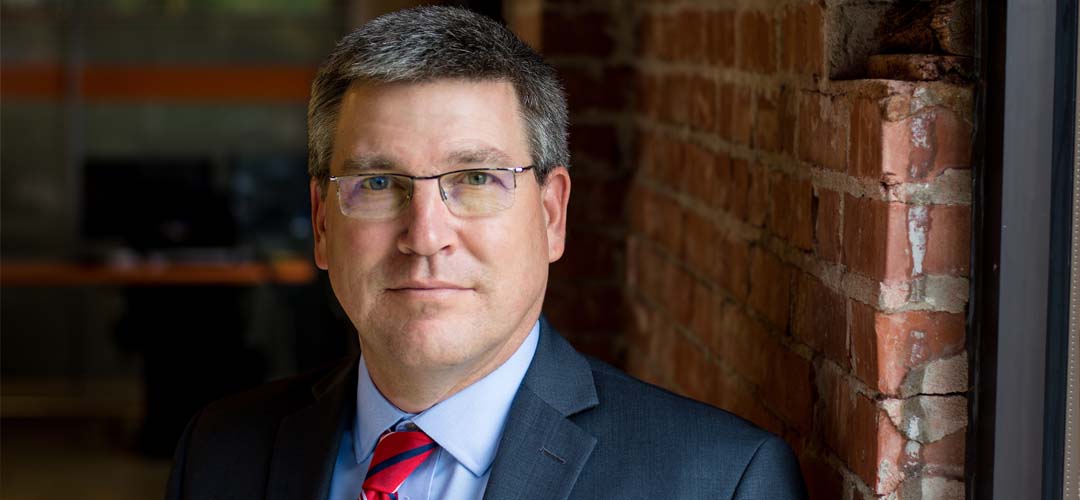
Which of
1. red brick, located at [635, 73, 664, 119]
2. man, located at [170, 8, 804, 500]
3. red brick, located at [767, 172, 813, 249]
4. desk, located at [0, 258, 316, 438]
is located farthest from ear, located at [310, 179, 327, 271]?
desk, located at [0, 258, 316, 438]

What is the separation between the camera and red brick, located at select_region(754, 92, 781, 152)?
1620mm

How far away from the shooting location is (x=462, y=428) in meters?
1.46

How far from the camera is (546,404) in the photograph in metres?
1.45

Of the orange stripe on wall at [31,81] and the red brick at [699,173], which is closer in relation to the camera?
the red brick at [699,173]

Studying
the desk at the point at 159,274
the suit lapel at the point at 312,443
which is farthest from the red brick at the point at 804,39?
the desk at the point at 159,274

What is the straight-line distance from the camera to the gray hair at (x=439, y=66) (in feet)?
4.55

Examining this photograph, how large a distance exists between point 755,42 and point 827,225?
15.8 inches

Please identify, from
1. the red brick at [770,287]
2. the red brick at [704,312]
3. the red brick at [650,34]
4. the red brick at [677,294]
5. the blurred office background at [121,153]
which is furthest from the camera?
the blurred office background at [121,153]

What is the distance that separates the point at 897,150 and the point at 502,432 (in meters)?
0.57

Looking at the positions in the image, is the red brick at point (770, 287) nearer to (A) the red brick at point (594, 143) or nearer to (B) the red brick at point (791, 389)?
(B) the red brick at point (791, 389)

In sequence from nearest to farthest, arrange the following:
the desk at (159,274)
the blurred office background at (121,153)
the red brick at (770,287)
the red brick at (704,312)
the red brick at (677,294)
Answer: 1. the red brick at (770,287)
2. the red brick at (704,312)
3. the red brick at (677,294)
4. the desk at (159,274)
5. the blurred office background at (121,153)

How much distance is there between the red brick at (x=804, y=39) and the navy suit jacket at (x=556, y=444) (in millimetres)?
434

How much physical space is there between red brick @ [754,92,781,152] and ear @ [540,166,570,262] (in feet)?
0.97

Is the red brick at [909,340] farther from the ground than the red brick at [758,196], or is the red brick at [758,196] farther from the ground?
the red brick at [758,196]
